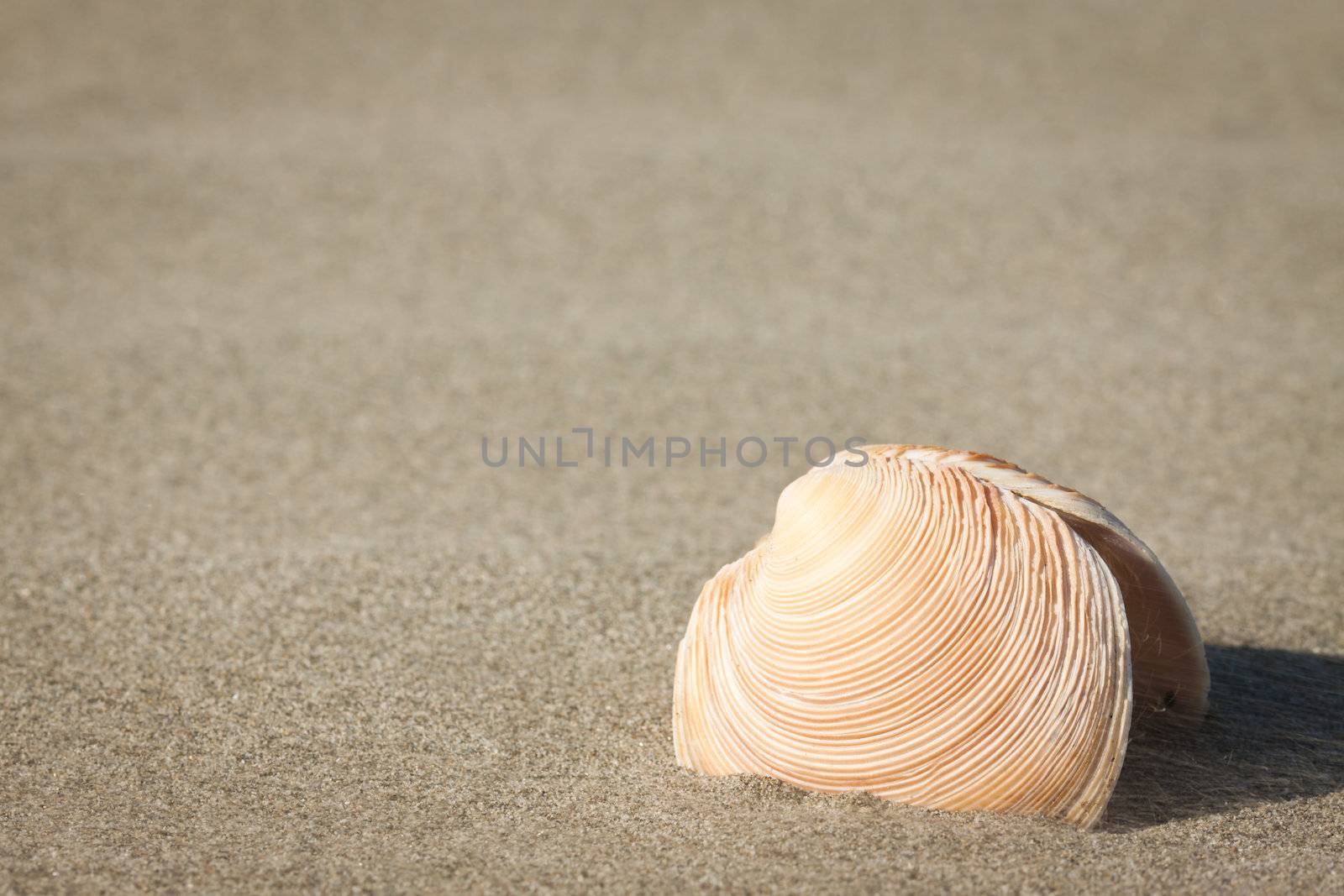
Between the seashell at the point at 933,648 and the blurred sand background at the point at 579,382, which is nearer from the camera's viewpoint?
the seashell at the point at 933,648

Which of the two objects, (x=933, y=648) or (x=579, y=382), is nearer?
(x=933, y=648)

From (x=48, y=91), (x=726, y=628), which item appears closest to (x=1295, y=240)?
(x=726, y=628)

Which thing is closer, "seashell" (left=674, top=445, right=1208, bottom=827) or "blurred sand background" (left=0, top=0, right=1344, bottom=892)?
"seashell" (left=674, top=445, right=1208, bottom=827)

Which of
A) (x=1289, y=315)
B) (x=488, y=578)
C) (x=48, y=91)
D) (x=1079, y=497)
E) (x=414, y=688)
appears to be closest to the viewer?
(x=1079, y=497)

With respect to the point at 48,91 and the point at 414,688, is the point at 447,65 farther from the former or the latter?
the point at 414,688
